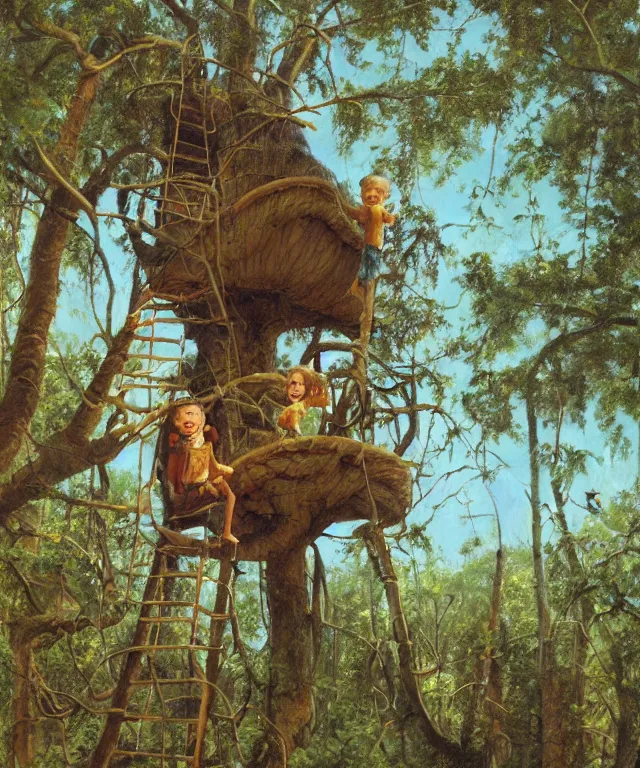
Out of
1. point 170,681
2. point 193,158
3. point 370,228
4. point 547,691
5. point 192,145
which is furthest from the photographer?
point 192,145

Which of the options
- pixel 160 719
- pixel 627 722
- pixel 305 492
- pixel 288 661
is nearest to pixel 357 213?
pixel 305 492

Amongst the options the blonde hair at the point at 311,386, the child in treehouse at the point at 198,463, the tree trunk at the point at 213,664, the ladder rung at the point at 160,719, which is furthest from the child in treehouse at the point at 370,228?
the ladder rung at the point at 160,719

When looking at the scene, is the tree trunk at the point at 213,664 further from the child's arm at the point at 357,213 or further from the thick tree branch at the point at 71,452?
the child's arm at the point at 357,213

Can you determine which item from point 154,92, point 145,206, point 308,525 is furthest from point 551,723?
point 154,92

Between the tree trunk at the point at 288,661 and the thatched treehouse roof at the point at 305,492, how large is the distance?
21cm

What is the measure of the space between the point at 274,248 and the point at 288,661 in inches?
103

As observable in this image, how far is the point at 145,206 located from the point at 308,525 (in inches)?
106

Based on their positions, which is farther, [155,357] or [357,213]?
[357,213]

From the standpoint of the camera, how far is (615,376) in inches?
301

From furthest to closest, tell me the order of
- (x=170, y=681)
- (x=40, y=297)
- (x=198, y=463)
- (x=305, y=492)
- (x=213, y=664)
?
1. (x=40, y=297)
2. (x=305, y=492)
3. (x=198, y=463)
4. (x=213, y=664)
5. (x=170, y=681)

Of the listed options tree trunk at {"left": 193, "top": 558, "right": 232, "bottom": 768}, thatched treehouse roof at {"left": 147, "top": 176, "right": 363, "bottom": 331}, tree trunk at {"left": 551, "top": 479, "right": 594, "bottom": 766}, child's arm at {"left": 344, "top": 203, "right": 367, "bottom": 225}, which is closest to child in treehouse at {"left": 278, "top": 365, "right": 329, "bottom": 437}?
thatched treehouse roof at {"left": 147, "top": 176, "right": 363, "bottom": 331}

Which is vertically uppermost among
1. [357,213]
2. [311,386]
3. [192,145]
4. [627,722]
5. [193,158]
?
[192,145]

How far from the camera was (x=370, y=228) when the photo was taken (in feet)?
19.6

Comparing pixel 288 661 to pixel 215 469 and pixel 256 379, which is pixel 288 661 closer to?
pixel 215 469
